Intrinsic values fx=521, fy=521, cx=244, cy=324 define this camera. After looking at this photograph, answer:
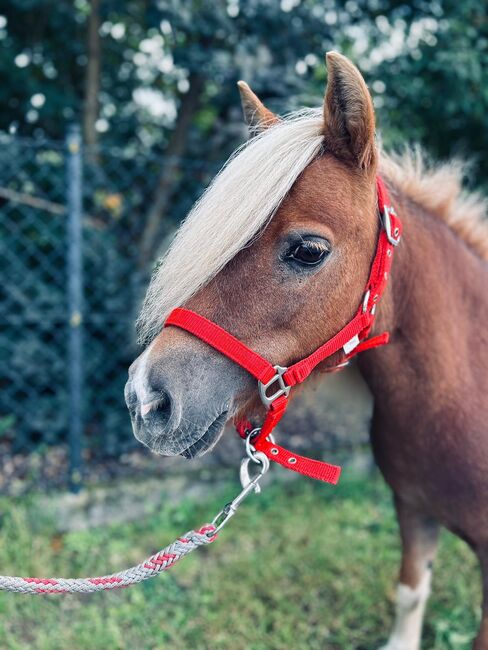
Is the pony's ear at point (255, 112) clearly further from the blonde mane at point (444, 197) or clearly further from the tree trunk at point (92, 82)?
the tree trunk at point (92, 82)

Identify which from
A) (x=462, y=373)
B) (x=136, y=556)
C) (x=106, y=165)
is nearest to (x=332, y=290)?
(x=462, y=373)

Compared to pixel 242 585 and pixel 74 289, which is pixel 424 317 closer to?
pixel 242 585

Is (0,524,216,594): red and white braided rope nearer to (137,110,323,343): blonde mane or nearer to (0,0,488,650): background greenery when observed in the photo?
(137,110,323,343): blonde mane

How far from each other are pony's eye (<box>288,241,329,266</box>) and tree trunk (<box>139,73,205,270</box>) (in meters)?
2.52

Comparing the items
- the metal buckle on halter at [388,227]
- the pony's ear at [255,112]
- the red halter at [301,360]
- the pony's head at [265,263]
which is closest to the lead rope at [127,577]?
the red halter at [301,360]

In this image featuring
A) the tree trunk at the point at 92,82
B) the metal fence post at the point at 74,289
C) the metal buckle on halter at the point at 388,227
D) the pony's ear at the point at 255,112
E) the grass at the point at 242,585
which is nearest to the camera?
the metal buckle on halter at the point at 388,227

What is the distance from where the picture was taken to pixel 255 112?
1.75 m

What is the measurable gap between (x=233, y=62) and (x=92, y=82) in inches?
41.8

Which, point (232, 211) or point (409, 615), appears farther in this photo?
point (409, 615)

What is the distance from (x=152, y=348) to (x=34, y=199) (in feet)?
8.08

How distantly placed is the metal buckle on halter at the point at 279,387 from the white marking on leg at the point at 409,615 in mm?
1448

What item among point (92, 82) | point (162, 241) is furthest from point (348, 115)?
point (92, 82)

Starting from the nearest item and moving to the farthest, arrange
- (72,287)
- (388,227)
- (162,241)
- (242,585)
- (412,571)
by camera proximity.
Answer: (388,227), (412,571), (242,585), (72,287), (162,241)

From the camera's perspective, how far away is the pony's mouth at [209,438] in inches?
56.6
